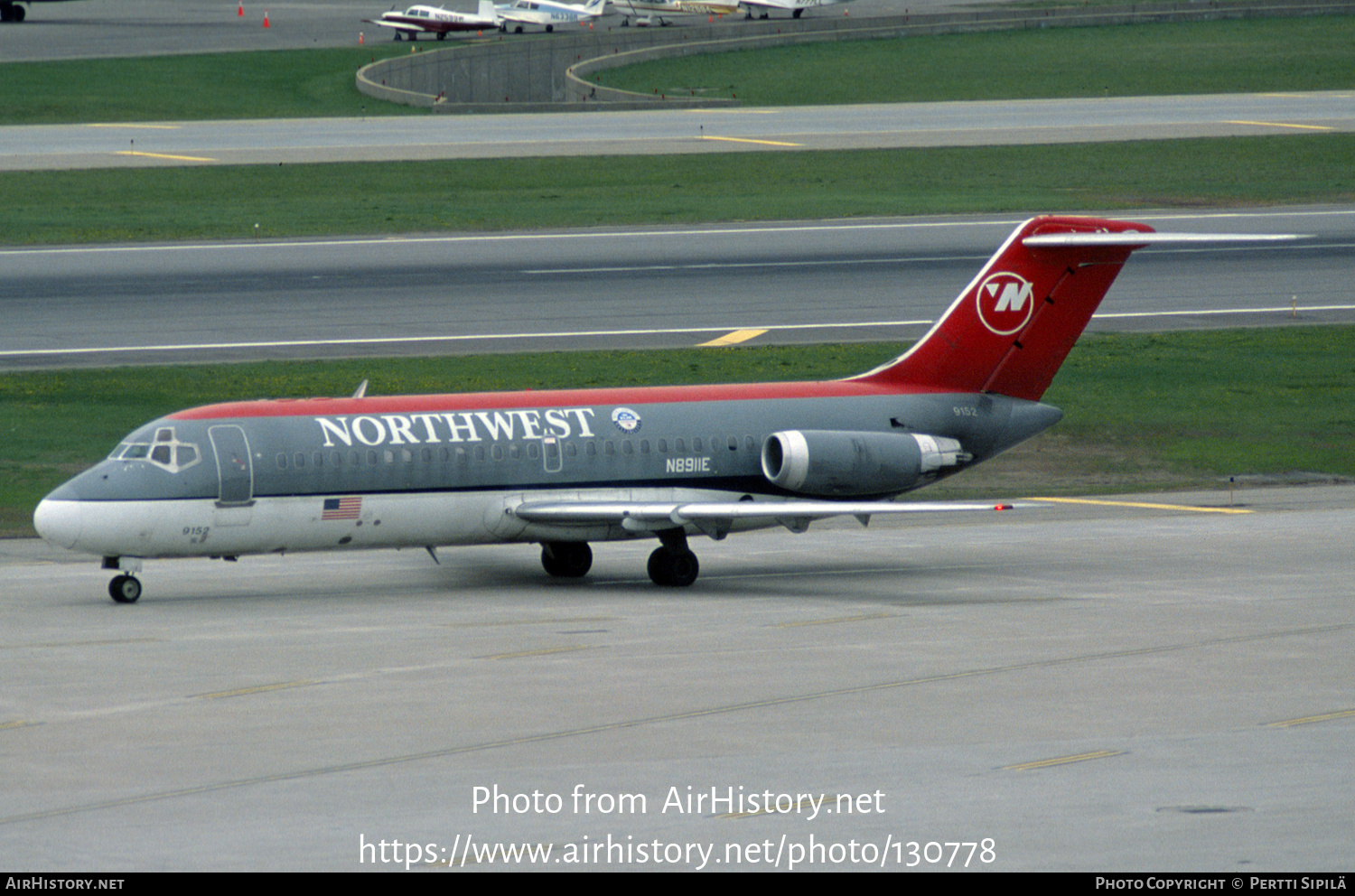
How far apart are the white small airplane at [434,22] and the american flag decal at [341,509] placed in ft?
275

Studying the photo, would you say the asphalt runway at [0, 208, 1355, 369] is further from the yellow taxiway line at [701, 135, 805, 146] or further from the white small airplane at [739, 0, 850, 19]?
the white small airplane at [739, 0, 850, 19]

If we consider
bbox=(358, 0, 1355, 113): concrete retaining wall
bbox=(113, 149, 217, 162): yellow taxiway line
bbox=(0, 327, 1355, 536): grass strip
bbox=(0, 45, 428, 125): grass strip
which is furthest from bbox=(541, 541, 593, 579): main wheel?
bbox=(0, 45, 428, 125): grass strip

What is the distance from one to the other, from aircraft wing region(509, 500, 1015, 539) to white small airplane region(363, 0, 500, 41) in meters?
83.1

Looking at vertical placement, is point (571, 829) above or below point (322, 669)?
above

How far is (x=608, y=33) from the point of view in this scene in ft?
352

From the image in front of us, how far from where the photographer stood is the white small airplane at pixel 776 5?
384ft

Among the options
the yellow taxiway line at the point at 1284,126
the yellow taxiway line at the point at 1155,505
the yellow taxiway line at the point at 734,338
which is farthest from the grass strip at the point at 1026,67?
the yellow taxiway line at the point at 1155,505

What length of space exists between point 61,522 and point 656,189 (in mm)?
45915

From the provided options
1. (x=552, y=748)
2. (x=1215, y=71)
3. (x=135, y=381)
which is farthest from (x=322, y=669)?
(x=1215, y=71)

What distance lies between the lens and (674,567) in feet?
102

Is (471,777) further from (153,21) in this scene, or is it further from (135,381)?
(153,21)

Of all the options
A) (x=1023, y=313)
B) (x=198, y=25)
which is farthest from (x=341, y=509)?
(x=198, y=25)

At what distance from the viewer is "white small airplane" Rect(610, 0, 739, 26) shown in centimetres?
11888

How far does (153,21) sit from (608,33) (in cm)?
3199
